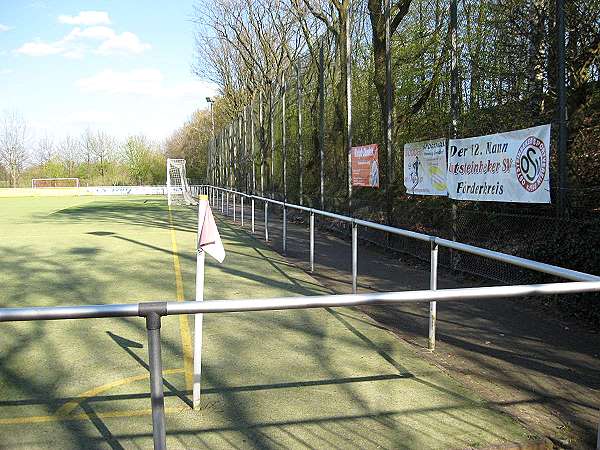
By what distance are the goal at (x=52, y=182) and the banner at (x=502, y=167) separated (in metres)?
62.8

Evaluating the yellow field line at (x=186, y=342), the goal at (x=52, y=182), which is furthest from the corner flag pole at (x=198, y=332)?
the goal at (x=52, y=182)

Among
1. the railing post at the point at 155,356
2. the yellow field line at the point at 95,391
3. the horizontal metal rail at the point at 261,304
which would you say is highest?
the horizontal metal rail at the point at 261,304

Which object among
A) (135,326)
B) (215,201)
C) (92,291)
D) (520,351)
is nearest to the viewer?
(520,351)

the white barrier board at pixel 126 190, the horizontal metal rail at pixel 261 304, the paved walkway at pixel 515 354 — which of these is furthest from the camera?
the white barrier board at pixel 126 190

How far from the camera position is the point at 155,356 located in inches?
87.7

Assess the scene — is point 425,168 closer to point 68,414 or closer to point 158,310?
point 68,414

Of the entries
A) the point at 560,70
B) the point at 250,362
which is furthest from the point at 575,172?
the point at 250,362

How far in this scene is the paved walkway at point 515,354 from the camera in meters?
3.87

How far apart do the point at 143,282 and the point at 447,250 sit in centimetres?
481

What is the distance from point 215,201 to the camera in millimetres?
30641

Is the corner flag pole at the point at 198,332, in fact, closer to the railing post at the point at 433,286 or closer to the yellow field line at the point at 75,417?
the yellow field line at the point at 75,417

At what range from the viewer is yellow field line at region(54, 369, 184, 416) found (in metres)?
3.96

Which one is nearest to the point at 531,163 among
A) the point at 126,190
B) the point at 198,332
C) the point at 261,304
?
the point at 198,332

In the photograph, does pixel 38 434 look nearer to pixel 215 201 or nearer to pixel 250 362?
pixel 250 362
